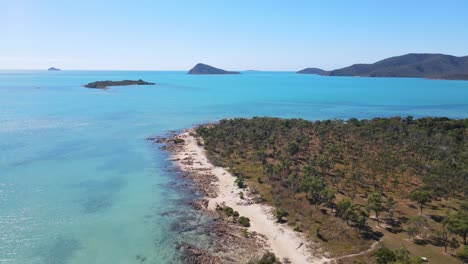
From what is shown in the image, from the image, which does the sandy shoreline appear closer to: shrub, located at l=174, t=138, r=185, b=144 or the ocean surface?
the ocean surface

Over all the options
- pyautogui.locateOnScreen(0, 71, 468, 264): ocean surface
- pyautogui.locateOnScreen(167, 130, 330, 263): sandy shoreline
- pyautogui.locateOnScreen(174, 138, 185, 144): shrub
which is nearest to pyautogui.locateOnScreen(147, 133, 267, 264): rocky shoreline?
pyautogui.locateOnScreen(167, 130, 330, 263): sandy shoreline

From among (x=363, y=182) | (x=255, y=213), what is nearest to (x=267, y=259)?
(x=255, y=213)

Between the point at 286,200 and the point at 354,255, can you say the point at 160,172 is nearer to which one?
the point at 286,200

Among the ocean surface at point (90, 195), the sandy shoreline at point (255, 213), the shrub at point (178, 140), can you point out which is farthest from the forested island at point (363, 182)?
the ocean surface at point (90, 195)

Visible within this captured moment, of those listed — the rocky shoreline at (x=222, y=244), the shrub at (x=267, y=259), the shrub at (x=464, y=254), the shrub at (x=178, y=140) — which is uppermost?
the shrub at (x=178, y=140)

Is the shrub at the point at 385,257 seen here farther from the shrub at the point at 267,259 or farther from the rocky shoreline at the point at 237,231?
Answer: the shrub at the point at 267,259

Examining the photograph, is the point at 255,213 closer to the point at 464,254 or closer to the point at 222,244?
the point at 222,244

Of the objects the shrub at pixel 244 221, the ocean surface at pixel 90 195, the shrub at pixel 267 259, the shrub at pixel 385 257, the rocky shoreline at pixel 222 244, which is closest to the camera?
the shrub at pixel 385 257
